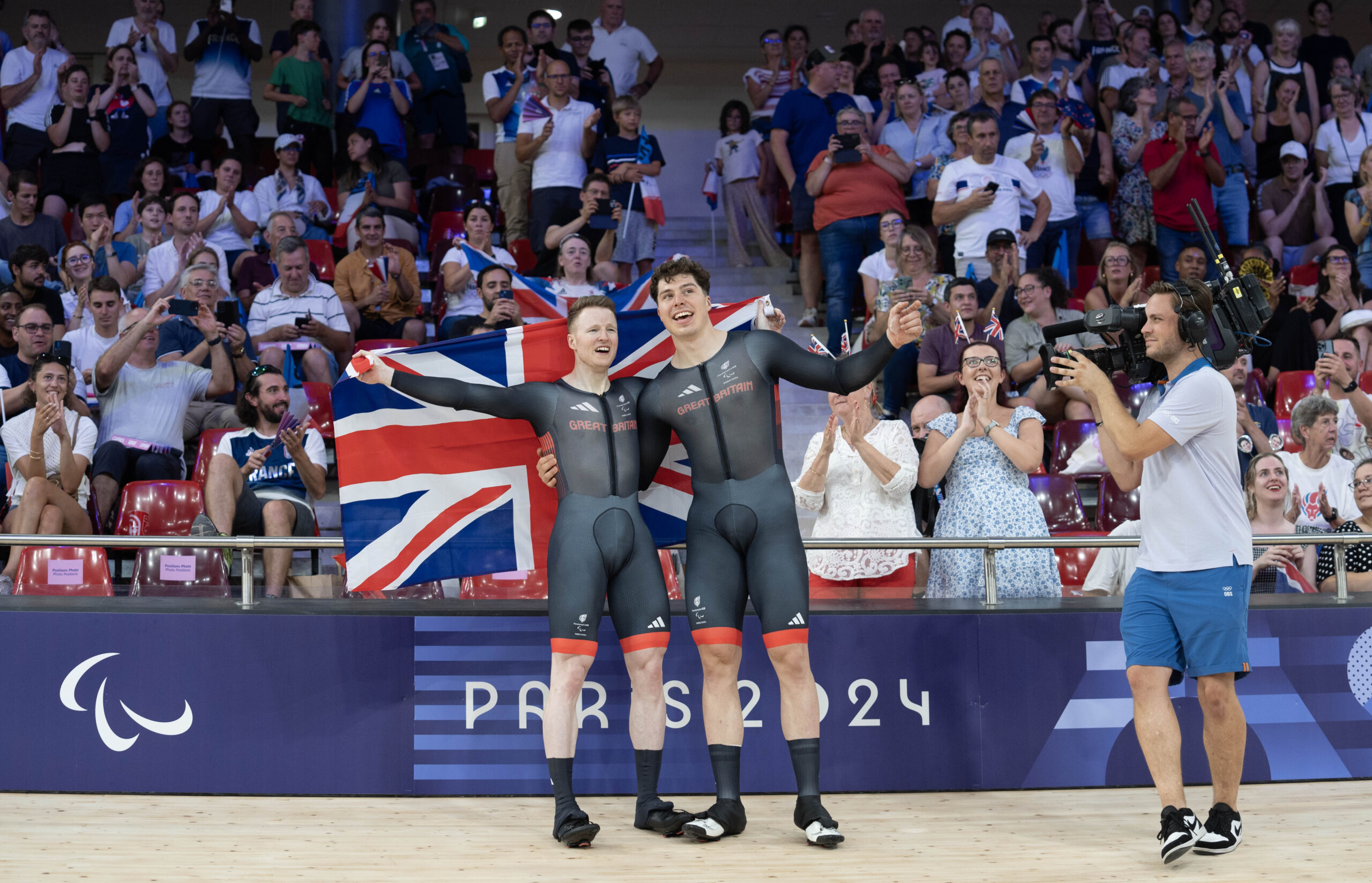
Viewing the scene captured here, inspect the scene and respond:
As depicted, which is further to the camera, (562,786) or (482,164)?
(482,164)

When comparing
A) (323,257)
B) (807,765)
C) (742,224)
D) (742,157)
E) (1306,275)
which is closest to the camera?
(807,765)

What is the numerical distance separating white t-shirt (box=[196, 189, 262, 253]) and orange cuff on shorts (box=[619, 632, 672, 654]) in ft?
23.3

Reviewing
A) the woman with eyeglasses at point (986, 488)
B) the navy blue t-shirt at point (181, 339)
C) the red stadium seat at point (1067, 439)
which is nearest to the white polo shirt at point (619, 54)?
the navy blue t-shirt at point (181, 339)

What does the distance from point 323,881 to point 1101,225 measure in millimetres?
8921

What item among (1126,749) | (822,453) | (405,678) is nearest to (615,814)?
(405,678)

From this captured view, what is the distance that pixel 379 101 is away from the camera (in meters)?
11.5

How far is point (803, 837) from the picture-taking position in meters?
4.37

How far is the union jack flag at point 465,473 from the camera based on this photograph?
510 centimetres

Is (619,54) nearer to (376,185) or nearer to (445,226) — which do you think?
(445,226)

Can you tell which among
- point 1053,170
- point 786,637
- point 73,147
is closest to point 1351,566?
point 786,637

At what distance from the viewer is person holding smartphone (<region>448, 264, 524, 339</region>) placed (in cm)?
808

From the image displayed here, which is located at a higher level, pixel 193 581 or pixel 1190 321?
pixel 1190 321

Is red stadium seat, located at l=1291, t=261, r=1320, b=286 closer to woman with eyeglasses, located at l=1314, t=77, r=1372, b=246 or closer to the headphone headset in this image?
woman with eyeglasses, located at l=1314, t=77, r=1372, b=246

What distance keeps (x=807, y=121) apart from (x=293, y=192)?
179 inches
